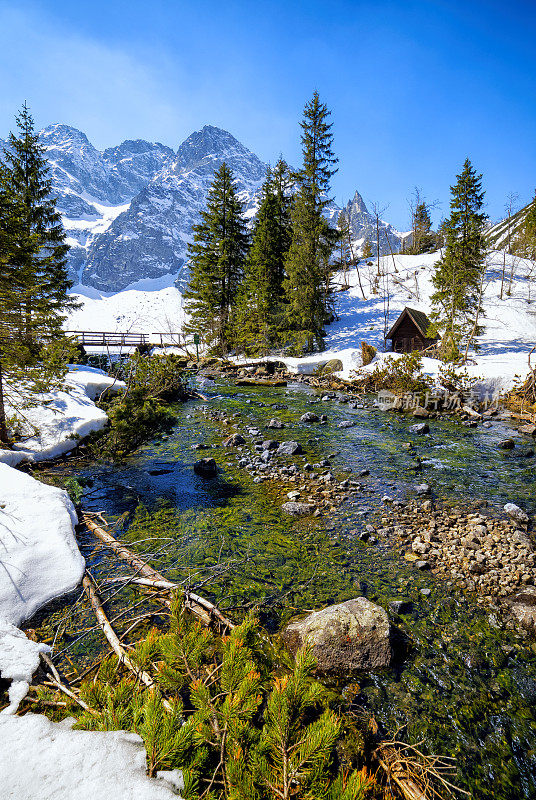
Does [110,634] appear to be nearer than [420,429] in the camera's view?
Yes

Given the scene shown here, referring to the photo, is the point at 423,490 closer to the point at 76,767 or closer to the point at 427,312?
the point at 76,767

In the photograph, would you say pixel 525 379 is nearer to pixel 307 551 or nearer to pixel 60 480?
pixel 307 551

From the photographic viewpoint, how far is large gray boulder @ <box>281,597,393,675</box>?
12.9 feet

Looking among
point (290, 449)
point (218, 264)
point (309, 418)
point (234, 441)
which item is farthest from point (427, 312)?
point (234, 441)

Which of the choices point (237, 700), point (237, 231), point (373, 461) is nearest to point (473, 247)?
point (237, 231)

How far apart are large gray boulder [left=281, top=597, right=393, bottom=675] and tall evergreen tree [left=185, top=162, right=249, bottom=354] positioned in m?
31.3

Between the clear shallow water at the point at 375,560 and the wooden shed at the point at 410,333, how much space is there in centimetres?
1835

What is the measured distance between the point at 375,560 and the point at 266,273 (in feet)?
109

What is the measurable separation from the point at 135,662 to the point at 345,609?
→ 2.69 metres

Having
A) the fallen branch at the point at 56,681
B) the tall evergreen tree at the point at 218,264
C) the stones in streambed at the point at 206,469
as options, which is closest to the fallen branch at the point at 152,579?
the fallen branch at the point at 56,681

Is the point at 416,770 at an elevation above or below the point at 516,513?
above

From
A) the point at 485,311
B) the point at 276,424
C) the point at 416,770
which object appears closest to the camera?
the point at 416,770

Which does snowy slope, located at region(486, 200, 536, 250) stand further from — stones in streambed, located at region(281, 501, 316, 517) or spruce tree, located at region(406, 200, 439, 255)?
stones in streambed, located at region(281, 501, 316, 517)

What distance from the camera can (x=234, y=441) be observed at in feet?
39.3
